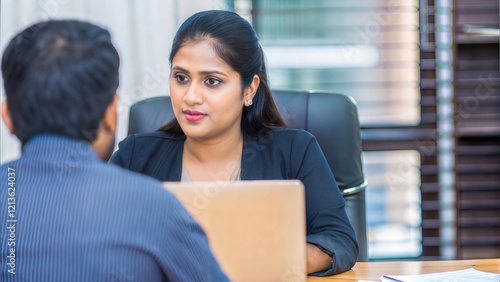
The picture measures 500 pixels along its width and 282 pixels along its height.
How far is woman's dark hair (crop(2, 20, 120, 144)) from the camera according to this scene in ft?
2.81

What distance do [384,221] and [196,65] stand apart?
1.72 m

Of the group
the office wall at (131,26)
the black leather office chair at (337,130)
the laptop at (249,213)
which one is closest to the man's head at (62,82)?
the laptop at (249,213)

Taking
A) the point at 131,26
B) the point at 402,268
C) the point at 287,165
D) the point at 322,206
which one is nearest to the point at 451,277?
the point at 402,268

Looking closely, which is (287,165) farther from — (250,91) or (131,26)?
(131,26)

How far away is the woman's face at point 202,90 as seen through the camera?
65.4 inches

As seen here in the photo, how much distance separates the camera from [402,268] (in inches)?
58.9

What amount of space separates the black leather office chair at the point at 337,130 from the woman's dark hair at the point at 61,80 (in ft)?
3.53

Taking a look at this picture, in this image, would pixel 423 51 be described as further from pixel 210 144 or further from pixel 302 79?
pixel 210 144

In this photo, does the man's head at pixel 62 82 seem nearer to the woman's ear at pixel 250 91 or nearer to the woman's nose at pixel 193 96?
the woman's nose at pixel 193 96

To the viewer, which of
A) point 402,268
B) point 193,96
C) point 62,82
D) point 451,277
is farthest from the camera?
point 193,96

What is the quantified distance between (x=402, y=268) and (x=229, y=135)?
A: 0.53 m

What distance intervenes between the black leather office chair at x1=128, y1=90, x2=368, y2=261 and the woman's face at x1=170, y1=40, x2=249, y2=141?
0.25 m

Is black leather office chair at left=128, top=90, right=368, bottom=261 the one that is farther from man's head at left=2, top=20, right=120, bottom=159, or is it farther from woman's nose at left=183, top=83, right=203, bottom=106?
man's head at left=2, top=20, right=120, bottom=159

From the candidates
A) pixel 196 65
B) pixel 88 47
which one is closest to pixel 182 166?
pixel 196 65
